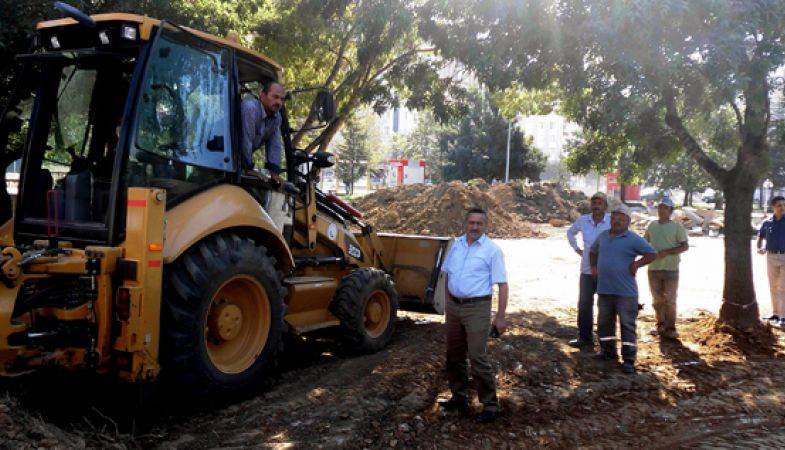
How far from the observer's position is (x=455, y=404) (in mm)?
5242

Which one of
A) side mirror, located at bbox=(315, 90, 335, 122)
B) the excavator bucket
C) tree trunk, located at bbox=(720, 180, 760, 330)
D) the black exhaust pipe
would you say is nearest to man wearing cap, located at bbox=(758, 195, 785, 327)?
tree trunk, located at bbox=(720, 180, 760, 330)

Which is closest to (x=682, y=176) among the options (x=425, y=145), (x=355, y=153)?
(x=355, y=153)

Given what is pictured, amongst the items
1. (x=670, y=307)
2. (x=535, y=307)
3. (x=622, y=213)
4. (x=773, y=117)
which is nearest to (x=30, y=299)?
(x=622, y=213)

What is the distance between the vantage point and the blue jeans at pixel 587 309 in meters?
7.67

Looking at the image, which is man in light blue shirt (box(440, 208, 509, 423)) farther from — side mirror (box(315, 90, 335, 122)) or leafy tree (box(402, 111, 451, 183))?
leafy tree (box(402, 111, 451, 183))

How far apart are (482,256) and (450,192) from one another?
19.9 metres

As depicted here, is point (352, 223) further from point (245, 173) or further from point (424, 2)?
point (424, 2)

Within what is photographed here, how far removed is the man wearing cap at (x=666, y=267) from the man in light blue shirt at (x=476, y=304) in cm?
362

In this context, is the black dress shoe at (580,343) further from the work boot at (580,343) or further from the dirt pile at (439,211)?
the dirt pile at (439,211)

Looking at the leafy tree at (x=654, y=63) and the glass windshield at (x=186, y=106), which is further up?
the leafy tree at (x=654, y=63)

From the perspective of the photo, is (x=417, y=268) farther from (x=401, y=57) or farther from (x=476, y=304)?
(x=401, y=57)

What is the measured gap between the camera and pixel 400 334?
26.0ft

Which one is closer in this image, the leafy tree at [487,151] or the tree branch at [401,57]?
the tree branch at [401,57]

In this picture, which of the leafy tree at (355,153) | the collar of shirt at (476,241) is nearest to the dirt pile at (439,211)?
the collar of shirt at (476,241)
